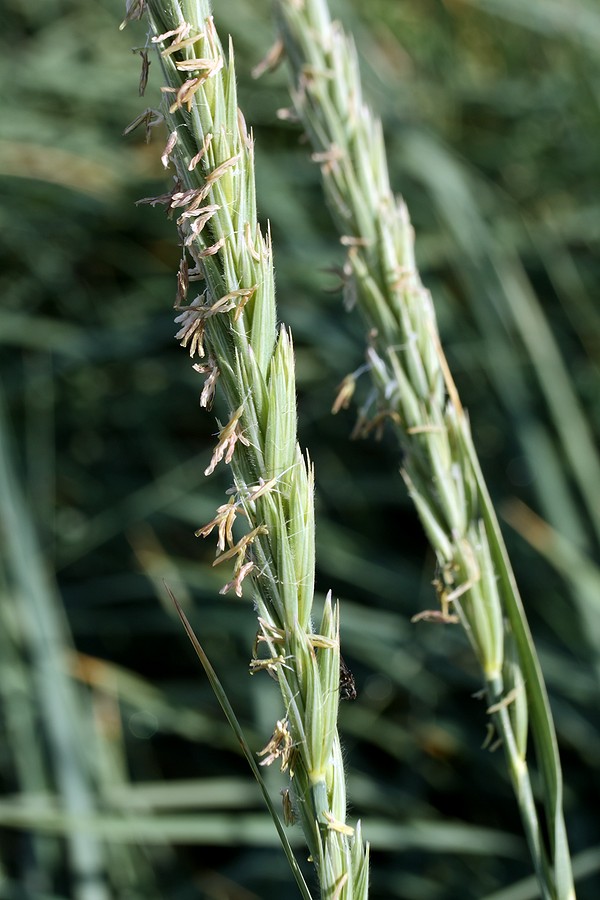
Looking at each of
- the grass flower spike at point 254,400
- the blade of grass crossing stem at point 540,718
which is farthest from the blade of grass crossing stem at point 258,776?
the blade of grass crossing stem at point 540,718

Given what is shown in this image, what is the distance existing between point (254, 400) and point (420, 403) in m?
0.19

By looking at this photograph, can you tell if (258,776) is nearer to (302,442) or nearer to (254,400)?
(254,400)

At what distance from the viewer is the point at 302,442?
1.68 m

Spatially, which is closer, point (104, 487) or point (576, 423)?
point (576, 423)

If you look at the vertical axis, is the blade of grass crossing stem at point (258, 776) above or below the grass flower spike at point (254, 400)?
below

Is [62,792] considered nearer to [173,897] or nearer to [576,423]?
[173,897]

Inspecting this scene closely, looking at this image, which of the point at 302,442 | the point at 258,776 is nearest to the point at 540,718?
the point at 258,776

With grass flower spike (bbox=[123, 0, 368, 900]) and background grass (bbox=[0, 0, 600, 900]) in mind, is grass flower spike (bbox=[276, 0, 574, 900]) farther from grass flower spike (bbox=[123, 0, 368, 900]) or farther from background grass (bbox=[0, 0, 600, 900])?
background grass (bbox=[0, 0, 600, 900])

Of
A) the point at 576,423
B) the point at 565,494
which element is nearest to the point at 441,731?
the point at 565,494

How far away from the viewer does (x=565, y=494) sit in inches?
49.8

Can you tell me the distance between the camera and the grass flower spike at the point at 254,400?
14.9 inches

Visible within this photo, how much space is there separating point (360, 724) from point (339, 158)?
1.08m

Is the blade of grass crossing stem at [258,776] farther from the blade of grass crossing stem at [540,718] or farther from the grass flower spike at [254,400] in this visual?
the blade of grass crossing stem at [540,718]

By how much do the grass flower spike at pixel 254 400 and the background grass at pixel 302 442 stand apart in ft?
2.13
